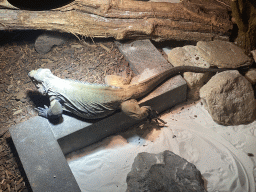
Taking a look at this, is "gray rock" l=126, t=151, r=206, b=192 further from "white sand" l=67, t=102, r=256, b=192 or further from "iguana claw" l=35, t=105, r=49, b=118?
"iguana claw" l=35, t=105, r=49, b=118

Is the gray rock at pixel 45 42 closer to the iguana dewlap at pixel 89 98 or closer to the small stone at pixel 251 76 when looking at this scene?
the iguana dewlap at pixel 89 98

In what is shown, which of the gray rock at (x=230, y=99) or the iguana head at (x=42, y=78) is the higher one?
the iguana head at (x=42, y=78)

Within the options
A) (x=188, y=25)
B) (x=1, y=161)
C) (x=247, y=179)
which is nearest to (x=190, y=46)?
(x=188, y=25)

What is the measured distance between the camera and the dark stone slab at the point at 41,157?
121 inches

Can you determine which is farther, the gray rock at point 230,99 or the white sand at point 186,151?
the gray rock at point 230,99

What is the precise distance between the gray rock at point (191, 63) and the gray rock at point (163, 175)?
1.54 meters

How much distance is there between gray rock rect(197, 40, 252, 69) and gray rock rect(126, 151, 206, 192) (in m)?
2.19

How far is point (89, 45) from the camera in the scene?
201 inches

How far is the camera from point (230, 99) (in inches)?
162

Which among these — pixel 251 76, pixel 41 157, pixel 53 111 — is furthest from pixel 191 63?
pixel 41 157

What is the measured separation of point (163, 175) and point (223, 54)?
2.83 m

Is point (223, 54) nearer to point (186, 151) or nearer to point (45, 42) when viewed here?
point (186, 151)

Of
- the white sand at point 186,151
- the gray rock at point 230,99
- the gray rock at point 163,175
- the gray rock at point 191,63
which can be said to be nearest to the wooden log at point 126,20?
the gray rock at point 191,63

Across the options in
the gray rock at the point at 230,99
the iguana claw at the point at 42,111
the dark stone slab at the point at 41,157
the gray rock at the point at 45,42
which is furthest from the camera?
the gray rock at the point at 45,42
